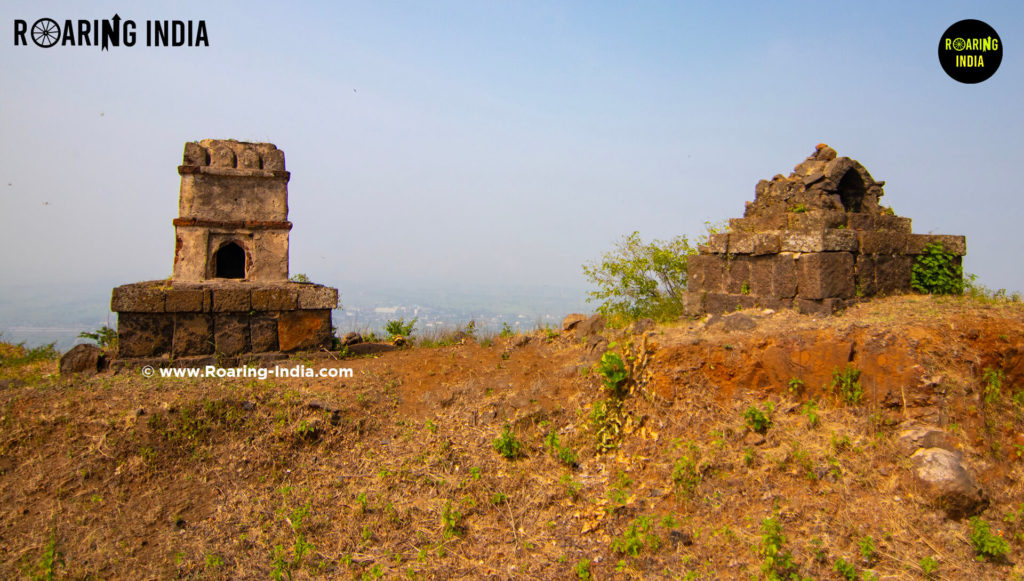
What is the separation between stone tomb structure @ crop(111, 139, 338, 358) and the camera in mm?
8086

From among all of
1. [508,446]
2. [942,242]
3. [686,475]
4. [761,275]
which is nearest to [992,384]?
[761,275]

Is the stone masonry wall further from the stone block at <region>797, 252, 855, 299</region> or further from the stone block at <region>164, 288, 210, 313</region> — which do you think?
the stone block at <region>797, 252, 855, 299</region>

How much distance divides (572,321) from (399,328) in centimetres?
313

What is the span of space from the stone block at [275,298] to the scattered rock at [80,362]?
204cm

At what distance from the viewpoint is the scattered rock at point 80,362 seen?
25.8 ft

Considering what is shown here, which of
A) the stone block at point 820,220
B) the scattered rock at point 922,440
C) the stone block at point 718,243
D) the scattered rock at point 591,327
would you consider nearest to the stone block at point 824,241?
the stone block at point 820,220

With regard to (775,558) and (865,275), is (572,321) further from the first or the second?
(775,558)

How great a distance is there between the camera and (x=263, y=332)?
27.7ft

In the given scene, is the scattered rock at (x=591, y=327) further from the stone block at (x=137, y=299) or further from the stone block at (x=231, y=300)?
the stone block at (x=137, y=299)

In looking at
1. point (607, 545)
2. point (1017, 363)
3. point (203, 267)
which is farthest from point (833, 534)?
point (203, 267)

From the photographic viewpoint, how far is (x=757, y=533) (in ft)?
15.6

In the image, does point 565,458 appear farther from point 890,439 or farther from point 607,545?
point 890,439

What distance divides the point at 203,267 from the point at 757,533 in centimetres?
800

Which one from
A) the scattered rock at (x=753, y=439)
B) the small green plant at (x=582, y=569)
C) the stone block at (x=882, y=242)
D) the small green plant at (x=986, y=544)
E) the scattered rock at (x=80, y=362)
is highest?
the stone block at (x=882, y=242)
